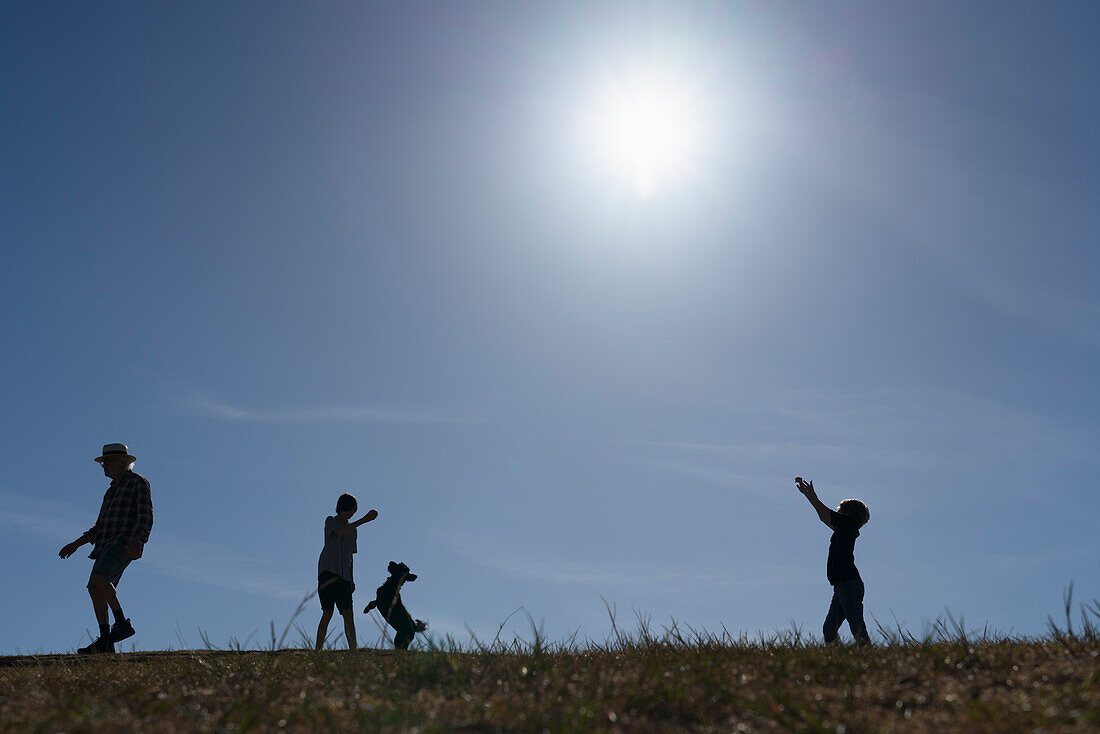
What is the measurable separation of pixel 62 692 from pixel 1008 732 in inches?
219

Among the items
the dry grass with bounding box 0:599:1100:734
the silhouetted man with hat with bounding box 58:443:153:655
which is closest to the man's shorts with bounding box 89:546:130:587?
the silhouetted man with hat with bounding box 58:443:153:655

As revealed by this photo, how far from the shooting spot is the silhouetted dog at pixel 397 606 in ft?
26.7

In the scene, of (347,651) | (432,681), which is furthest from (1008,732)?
(347,651)

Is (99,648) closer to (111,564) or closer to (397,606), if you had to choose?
(111,564)

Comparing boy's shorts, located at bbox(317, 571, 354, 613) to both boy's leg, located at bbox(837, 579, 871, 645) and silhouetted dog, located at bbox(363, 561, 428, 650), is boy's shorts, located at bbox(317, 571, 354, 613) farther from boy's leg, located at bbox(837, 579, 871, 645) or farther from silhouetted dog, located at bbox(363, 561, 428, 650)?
boy's leg, located at bbox(837, 579, 871, 645)

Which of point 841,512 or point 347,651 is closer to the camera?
point 347,651

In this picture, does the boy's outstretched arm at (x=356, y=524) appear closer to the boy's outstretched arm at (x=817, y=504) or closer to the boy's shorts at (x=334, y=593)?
the boy's shorts at (x=334, y=593)

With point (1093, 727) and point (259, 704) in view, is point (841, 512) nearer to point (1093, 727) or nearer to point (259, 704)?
point (1093, 727)

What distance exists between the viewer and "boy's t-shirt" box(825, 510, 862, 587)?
26.7 ft

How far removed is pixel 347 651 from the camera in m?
6.67

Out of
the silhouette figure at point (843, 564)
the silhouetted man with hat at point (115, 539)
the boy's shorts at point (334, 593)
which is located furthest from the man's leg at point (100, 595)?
the silhouette figure at point (843, 564)

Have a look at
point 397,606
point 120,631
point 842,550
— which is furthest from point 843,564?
point 120,631

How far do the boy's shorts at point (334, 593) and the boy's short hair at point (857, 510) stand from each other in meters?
5.60

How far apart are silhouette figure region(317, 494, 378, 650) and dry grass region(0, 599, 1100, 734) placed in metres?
3.04
